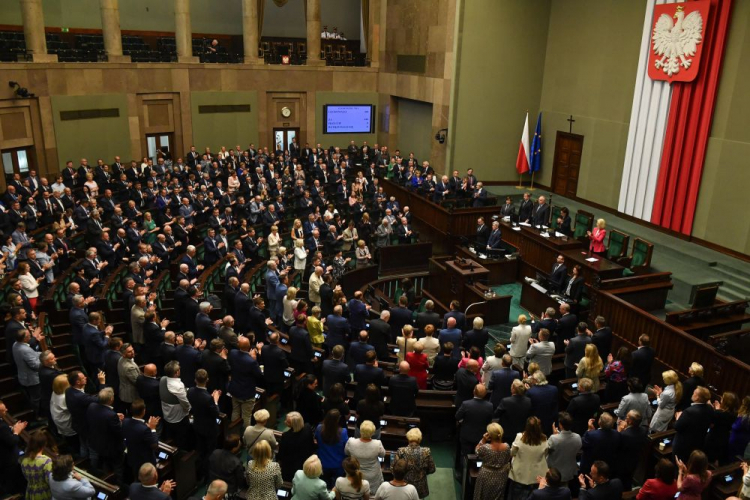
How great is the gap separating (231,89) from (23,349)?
1560cm

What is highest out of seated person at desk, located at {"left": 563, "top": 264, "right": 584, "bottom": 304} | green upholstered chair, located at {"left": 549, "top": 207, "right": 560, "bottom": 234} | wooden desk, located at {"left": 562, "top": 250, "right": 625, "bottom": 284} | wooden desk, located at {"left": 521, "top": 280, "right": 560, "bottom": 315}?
green upholstered chair, located at {"left": 549, "top": 207, "right": 560, "bottom": 234}

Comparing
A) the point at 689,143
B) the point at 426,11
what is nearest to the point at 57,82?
the point at 426,11

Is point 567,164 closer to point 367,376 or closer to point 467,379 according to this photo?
point 467,379

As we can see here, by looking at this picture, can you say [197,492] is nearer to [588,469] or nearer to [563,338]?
[588,469]

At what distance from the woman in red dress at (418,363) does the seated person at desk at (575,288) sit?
180 inches

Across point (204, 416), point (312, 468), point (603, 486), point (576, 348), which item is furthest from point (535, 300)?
point (312, 468)

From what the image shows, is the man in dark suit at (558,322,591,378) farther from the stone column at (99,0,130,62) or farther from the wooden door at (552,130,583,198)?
the stone column at (99,0,130,62)

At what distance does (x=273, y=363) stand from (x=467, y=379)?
88.9 inches

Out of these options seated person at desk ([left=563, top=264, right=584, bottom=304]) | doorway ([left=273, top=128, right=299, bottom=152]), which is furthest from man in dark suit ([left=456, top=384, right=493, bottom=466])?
doorway ([left=273, top=128, right=299, bottom=152])

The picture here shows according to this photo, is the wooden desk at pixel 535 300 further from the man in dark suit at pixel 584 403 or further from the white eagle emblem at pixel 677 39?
the white eagle emblem at pixel 677 39

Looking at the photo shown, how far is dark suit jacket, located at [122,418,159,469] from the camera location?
5.39 m

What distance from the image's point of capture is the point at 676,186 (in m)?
13.9

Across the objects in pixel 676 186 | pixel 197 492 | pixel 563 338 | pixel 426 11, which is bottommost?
pixel 197 492

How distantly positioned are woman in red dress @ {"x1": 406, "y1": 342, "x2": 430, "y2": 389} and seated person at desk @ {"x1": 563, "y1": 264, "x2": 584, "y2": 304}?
4582mm
